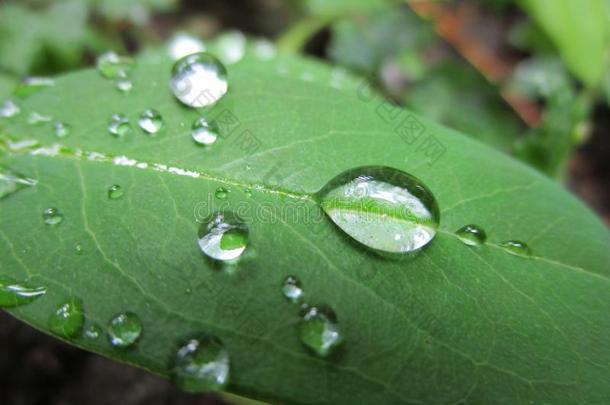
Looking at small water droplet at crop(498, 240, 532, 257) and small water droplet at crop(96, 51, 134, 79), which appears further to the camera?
small water droplet at crop(96, 51, 134, 79)

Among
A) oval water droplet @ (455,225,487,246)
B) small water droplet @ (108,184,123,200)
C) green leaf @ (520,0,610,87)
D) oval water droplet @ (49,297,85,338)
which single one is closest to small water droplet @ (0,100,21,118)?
small water droplet @ (108,184,123,200)

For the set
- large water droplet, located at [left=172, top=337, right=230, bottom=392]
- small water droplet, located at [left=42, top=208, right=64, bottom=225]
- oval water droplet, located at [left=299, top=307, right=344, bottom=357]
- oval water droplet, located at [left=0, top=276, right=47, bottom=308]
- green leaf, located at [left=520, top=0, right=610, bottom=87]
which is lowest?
large water droplet, located at [left=172, top=337, right=230, bottom=392]

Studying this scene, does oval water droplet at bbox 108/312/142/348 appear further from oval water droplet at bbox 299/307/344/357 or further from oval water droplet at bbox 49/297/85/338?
oval water droplet at bbox 299/307/344/357

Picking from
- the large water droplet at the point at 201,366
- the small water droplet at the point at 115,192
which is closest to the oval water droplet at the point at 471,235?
the large water droplet at the point at 201,366

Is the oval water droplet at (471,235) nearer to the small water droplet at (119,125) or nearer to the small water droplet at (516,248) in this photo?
the small water droplet at (516,248)

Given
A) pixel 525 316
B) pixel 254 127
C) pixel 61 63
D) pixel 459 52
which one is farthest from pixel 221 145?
pixel 459 52

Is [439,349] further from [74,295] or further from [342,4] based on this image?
[342,4]
